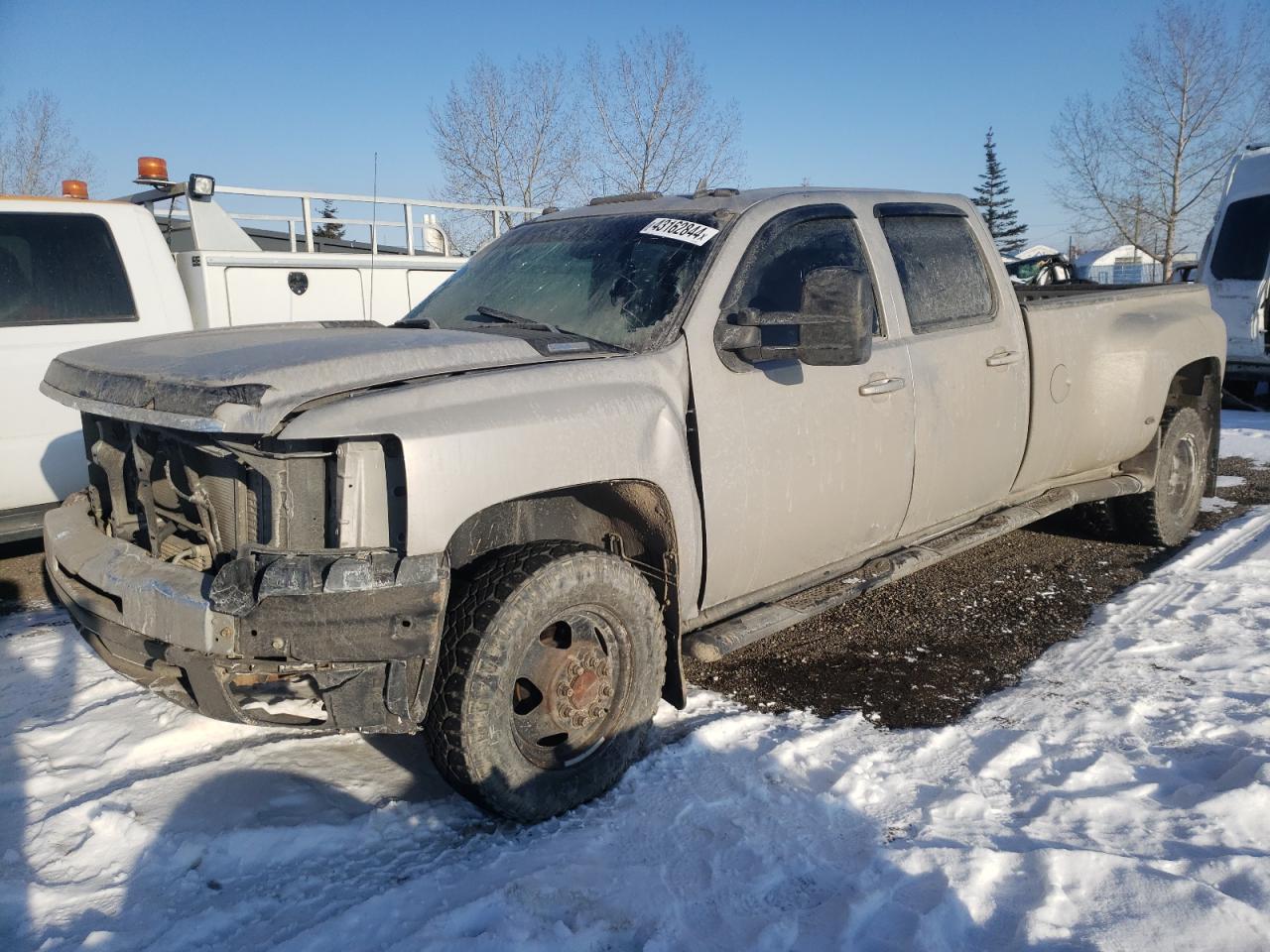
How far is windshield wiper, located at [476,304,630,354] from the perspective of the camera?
336 cm

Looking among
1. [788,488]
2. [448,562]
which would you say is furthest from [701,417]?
[448,562]

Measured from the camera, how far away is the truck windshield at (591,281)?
3.47 metres

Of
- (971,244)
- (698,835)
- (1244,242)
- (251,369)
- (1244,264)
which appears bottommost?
(698,835)

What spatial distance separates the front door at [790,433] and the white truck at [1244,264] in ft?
34.1

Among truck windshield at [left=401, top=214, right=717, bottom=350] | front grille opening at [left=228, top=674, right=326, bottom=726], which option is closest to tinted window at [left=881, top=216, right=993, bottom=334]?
truck windshield at [left=401, top=214, right=717, bottom=350]

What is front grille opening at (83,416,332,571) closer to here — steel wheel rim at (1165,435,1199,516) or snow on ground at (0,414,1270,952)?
snow on ground at (0,414,1270,952)

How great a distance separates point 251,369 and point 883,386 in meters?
2.40

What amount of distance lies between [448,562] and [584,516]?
2.53 ft

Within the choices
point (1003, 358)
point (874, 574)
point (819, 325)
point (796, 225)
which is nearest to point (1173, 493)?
point (1003, 358)

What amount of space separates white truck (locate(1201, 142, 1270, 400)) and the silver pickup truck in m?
9.41

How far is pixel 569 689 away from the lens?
9.89 feet

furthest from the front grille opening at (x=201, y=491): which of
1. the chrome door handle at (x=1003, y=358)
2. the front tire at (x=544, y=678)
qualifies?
the chrome door handle at (x=1003, y=358)

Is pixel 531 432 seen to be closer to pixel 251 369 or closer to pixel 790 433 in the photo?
pixel 251 369

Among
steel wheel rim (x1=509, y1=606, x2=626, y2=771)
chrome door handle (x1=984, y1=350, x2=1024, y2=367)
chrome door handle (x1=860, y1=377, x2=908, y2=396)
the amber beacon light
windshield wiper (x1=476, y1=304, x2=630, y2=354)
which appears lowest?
steel wheel rim (x1=509, y1=606, x2=626, y2=771)
